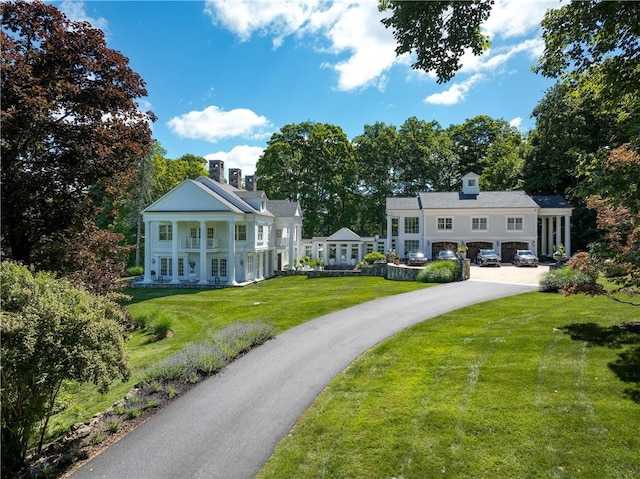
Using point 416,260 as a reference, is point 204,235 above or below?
→ above

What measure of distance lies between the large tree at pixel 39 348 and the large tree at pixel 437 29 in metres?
7.40

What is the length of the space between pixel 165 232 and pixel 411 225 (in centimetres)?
2444

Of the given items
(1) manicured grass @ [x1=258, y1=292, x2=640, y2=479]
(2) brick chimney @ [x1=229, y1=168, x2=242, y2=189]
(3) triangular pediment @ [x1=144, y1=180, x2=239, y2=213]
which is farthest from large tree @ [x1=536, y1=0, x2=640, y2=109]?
(2) brick chimney @ [x1=229, y1=168, x2=242, y2=189]

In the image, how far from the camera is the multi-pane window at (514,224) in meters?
36.7

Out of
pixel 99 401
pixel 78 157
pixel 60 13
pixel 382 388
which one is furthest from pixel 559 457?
pixel 60 13

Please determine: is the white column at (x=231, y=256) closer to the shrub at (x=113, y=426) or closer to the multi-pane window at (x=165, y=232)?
the multi-pane window at (x=165, y=232)

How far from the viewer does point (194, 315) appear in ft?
62.3

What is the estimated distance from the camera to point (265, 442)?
21.4ft

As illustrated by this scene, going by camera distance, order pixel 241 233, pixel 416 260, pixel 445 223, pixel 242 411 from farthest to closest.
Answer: pixel 445 223
pixel 241 233
pixel 416 260
pixel 242 411

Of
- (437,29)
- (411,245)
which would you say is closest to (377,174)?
(411,245)

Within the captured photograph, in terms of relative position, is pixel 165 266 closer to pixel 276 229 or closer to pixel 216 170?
pixel 216 170

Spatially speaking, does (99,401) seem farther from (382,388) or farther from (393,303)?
(393,303)

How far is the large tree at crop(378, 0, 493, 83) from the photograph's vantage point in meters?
6.57

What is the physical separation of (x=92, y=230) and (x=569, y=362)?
42.3 feet
